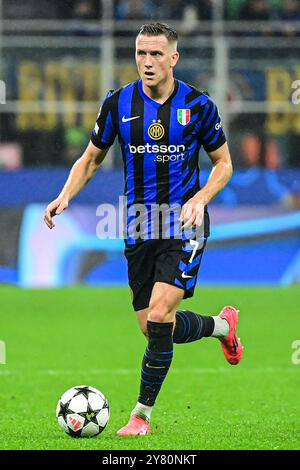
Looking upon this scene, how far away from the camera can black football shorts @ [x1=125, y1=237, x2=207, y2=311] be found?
6168mm

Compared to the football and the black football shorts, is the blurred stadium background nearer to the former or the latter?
the black football shorts

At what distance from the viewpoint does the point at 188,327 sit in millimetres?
6629

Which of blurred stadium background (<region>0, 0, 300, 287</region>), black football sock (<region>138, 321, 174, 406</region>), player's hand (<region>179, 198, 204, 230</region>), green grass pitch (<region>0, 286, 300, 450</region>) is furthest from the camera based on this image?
blurred stadium background (<region>0, 0, 300, 287</region>)

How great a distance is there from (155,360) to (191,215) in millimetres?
844

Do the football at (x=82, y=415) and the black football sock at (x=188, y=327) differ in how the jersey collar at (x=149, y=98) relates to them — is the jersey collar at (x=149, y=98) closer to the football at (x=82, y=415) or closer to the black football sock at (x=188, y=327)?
the black football sock at (x=188, y=327)

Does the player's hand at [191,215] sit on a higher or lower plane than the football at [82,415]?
higher

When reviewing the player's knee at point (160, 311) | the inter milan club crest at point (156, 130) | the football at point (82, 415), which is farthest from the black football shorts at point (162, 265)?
the football at point (82, 415)

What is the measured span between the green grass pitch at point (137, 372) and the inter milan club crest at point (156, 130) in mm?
1613

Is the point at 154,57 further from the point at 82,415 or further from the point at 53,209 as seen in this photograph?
the point at 82,415

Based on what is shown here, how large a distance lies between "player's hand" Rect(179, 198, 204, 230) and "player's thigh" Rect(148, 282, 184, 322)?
16.0 inches

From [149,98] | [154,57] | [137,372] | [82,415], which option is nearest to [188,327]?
[82,415]

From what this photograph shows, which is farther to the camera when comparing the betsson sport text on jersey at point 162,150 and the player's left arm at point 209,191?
the betsson sport text on jersey at point 162,150

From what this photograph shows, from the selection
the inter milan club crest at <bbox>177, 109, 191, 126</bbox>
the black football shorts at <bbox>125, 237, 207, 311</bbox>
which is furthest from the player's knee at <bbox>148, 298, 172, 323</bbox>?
the inter milan club crest at <bbox>177, 109, 191, 126</bbox>

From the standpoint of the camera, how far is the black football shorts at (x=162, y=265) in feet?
20.2
